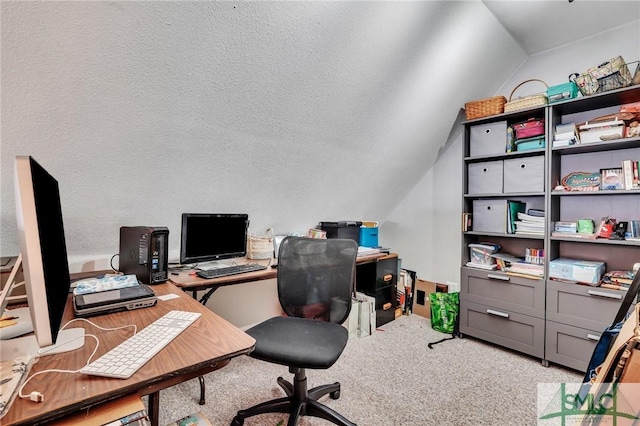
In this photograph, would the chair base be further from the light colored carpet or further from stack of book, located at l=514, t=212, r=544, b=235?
stack of book, located at l=514, t=212, r=544, b=235

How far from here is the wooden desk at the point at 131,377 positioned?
0.65 meters

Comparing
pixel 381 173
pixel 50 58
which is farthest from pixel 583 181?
pixel 50 58

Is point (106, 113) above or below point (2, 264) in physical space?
above

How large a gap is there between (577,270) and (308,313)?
1.90m

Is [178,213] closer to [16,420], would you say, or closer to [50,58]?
[50,58]

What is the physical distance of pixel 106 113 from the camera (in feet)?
4.99

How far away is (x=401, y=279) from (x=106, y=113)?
285cm

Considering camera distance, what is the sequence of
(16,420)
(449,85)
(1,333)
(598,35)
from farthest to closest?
1. (449,85)
2. (598,35)
3. (1,333)
4. (16,420)

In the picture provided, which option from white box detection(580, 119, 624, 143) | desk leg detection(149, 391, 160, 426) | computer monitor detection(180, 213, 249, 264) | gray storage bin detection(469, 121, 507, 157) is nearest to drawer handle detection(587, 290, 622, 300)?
white box detection(580, 119, 624, 143)

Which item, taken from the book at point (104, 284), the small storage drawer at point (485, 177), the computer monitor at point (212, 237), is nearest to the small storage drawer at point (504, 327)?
the small storage drawer at point (485, 177)

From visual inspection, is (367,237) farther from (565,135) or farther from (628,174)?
(628,174)

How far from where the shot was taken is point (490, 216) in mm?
2586

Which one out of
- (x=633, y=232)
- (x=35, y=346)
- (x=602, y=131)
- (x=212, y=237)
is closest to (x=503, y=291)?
(x=633, y=232)

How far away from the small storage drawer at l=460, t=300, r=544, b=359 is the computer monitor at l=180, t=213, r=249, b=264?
1969mm
